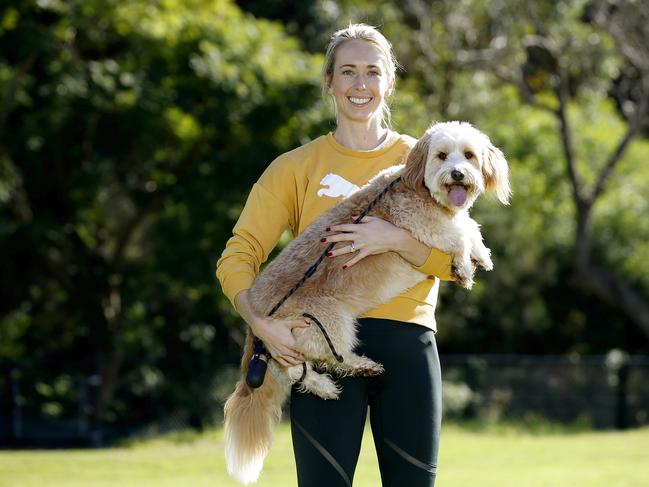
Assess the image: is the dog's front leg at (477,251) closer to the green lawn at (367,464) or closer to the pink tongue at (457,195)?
the pink tongue at (457,195)

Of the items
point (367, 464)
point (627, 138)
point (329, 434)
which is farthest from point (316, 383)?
point (627, 138)

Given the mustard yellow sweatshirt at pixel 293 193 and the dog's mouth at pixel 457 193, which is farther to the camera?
the mustard yellow sweatshirt at pixel 293 193

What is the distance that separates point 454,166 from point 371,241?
0.38m

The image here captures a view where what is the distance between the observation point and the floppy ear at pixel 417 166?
3.45 metres

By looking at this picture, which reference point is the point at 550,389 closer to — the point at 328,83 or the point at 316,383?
the point at 328,83

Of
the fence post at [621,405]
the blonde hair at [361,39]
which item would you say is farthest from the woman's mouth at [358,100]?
the fence post at [621,405]

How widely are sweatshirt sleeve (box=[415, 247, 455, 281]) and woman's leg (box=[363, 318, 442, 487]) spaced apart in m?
0.20

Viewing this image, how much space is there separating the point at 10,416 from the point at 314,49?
23.9 ft

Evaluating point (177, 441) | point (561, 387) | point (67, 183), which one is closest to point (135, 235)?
point (67, 183)

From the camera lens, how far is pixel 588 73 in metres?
17.2

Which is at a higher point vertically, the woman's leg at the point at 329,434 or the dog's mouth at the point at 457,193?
the dog's mouth at the point at 457,193

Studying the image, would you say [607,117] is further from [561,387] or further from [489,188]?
[489,188]

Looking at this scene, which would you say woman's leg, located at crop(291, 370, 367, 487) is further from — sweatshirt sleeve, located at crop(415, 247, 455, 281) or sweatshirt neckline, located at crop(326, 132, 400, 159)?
sweatshirt neckline, located at crop(326, 132, 400, 159)

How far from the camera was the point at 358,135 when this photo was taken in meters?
3.60
